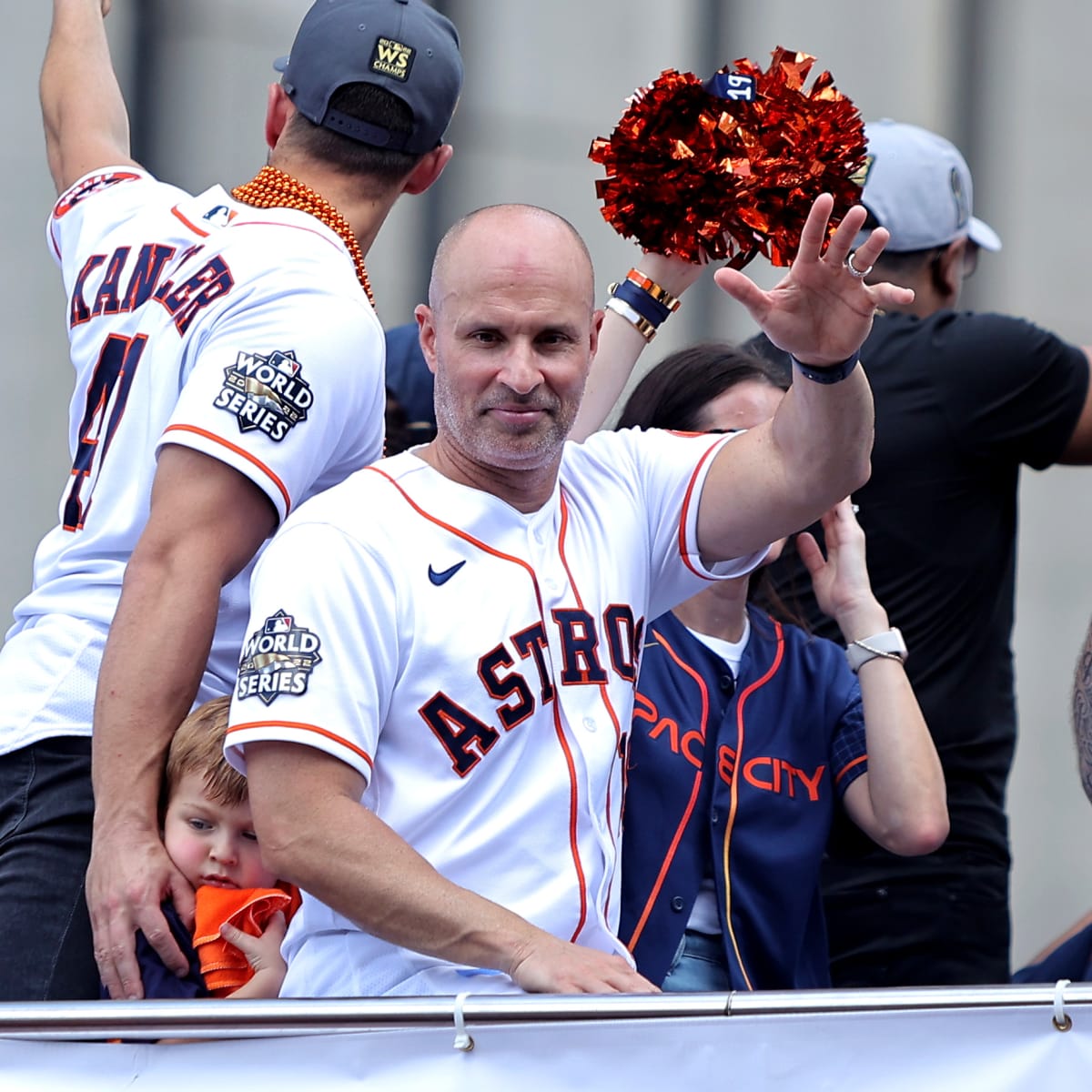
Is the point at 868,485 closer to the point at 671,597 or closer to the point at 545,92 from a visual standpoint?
the point at 671,597

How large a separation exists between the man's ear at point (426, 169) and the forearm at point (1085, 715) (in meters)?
1.22

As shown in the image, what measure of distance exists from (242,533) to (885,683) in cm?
101

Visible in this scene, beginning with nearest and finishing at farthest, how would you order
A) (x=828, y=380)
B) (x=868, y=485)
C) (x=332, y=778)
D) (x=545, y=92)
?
(x=332, y=778)
(x=828, y=380)
(x=868, y=485)
(x=545, y=92)

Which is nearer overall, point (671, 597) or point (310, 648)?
point (310, 648)

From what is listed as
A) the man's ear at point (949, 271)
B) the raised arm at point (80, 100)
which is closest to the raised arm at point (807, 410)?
the raised arm at point (80, 100)

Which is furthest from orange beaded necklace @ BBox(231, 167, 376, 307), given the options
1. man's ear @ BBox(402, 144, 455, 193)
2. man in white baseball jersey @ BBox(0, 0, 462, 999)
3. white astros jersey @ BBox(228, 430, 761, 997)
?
white astros jersey @ BBox(228, 430, 761, 997)

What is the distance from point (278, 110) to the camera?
2863mm

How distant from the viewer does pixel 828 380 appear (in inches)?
93.2

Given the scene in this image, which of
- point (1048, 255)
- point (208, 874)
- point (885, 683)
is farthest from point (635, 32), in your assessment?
point (208, 874)

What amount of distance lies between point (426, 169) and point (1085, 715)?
1.28m

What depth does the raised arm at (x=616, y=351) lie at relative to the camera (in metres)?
2.98

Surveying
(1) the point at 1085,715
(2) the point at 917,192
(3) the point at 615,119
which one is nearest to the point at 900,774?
(1) the point at 1085,715

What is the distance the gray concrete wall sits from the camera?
195 inches

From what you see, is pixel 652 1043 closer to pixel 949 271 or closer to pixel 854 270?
pixel 854 270
